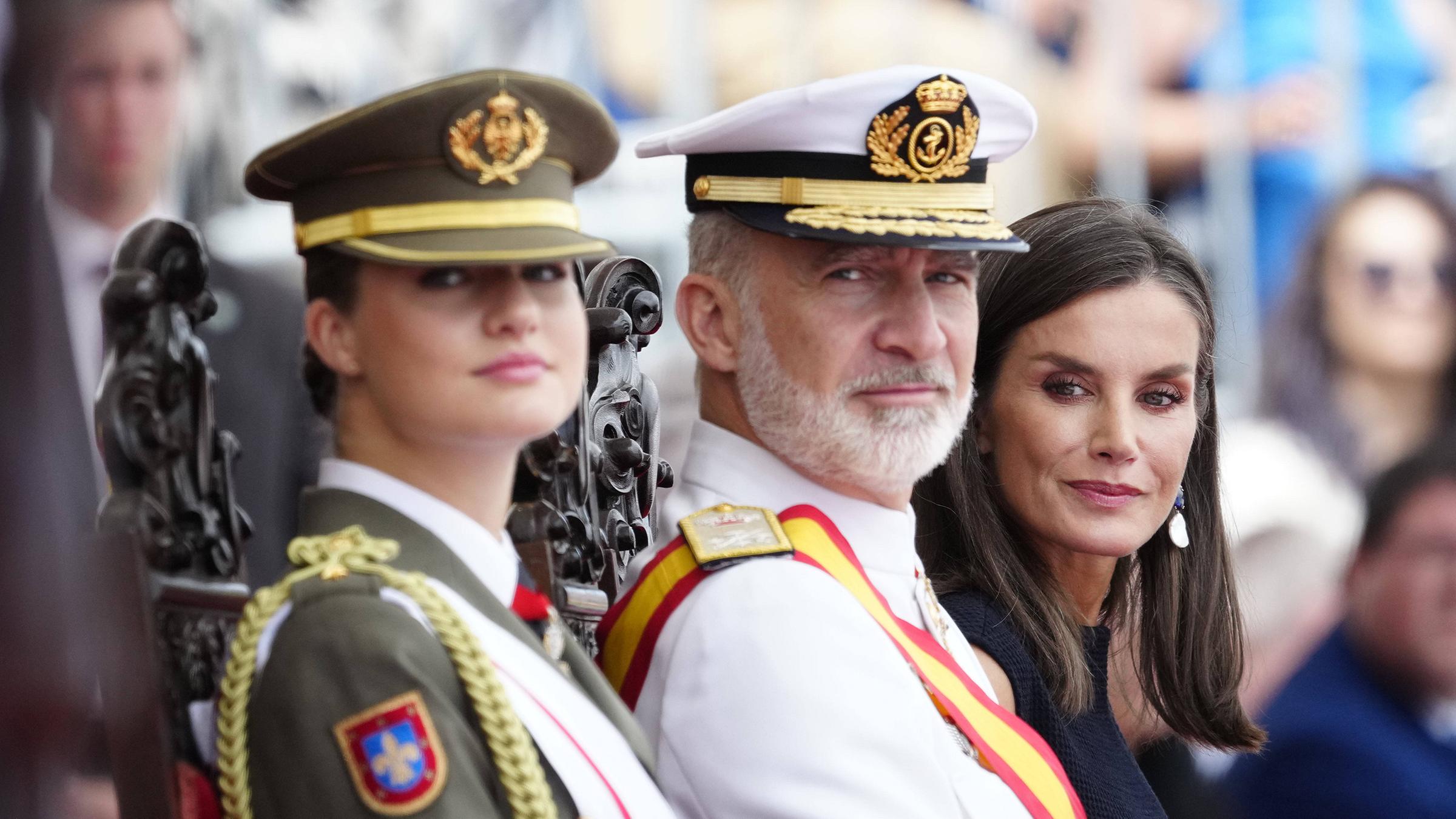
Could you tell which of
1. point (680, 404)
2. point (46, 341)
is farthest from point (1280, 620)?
point (46, 341)

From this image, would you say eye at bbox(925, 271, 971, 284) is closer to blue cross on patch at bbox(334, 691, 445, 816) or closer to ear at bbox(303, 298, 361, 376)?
ear at bbox(303, 298, 361, 376)

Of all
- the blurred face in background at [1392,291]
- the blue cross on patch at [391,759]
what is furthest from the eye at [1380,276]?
the blue cross on patch at [391,759]

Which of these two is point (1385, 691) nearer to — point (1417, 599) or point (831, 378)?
point (1417, 599)

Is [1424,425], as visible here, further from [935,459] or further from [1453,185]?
[935,459]

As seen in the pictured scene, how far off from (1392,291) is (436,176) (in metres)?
8.08

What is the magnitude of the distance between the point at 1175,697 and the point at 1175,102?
7.02 meters

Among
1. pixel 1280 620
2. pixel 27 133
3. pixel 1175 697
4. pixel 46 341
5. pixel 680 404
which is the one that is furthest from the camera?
pixel 1280 620

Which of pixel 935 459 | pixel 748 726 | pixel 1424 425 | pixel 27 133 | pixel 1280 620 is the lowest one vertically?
pixel 1280 620

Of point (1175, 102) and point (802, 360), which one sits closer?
point (802, 360)

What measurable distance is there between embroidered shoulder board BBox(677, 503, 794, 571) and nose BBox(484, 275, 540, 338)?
53cm

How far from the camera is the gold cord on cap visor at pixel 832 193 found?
2.41m

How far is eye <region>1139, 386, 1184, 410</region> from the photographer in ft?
9.53

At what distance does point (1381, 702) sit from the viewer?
4.65m

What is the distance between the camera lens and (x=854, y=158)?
244 cm
